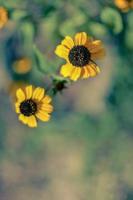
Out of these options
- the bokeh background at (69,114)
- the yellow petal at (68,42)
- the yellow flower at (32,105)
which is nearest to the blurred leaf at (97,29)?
the bokeh background at (69,114)

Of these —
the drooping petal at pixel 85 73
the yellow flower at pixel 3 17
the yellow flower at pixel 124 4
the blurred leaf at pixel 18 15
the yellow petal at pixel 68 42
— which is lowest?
the drooping petal at pixel 85 73

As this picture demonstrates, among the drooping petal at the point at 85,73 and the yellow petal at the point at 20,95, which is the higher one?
the drooping petal at the point at 85,73

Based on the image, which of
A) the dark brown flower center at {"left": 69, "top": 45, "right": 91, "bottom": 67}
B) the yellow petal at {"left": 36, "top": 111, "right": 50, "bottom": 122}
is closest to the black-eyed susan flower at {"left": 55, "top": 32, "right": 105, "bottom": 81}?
the dark brown flower center at {"left": 69, "top": 45, "right": 91, "bottom": 67}

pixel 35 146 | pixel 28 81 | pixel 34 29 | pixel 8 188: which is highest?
pixel 34 29

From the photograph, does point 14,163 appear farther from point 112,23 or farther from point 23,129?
point 112,23

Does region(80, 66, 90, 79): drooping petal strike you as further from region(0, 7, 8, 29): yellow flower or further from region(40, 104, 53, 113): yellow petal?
region(0, 7, 8, 29): yellow flower

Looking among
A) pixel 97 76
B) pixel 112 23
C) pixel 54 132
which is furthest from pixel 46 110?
pixel 112 23

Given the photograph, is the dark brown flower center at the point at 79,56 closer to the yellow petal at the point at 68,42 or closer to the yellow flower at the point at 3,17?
the yellow petal at the point at 68,42

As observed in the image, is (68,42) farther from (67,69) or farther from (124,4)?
(124,4)
